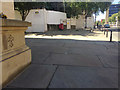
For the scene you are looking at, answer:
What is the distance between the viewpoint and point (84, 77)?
345cm

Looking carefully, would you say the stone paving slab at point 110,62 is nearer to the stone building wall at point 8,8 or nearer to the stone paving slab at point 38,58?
the stone paving slab at point 38,58

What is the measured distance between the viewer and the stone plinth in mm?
2927

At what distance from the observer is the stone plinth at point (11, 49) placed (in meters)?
2.93

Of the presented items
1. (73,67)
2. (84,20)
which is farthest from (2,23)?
(84,20)

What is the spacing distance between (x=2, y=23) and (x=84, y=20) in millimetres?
34520

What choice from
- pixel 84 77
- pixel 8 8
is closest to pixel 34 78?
pixel 84 77

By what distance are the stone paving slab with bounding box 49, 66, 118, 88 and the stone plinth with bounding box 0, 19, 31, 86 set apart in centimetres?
119

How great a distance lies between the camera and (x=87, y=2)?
2809cm

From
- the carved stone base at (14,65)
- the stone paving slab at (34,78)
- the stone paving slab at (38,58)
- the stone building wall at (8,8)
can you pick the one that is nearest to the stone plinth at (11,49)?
the carved stone base at (14,65)

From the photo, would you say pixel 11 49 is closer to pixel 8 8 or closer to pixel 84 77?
pixel 84 77

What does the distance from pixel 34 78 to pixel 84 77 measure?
1.50 meters

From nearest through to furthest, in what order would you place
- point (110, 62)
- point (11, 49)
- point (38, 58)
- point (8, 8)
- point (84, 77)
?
point (11, 49) < point (84, 77) < point (110, 62) < point (38, 58) < point (8, 8)

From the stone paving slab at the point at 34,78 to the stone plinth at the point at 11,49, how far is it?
215 mm

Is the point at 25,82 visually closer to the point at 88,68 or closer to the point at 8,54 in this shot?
the point at 8,54
